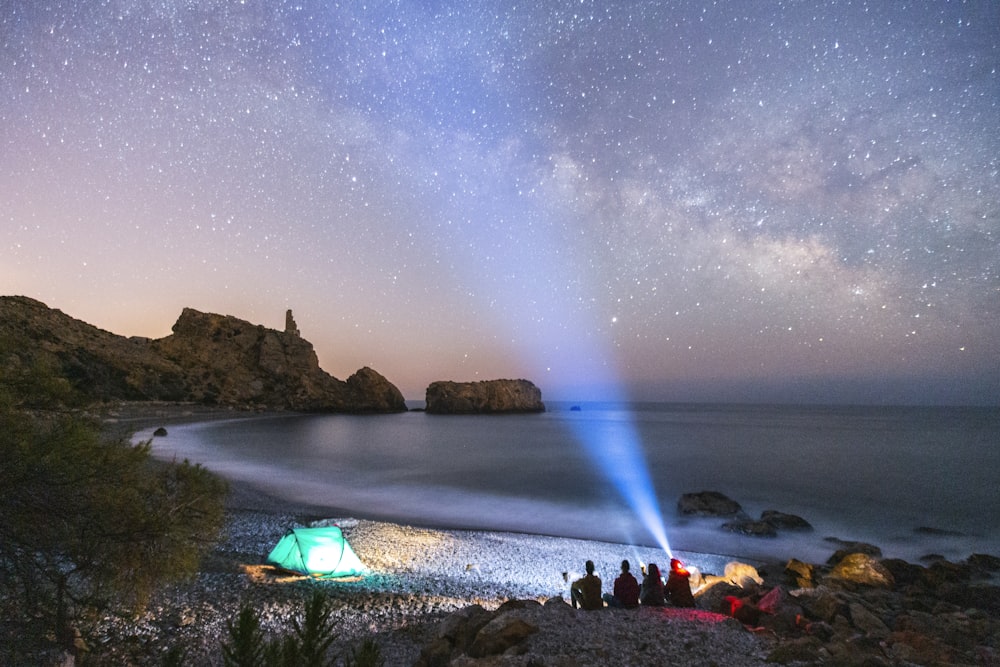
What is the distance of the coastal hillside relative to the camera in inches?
3132

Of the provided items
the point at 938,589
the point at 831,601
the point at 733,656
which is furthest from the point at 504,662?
the point at 938,589

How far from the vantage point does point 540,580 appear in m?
14.8

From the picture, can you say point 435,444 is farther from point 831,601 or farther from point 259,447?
point 831,601

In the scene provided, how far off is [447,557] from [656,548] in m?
8.76

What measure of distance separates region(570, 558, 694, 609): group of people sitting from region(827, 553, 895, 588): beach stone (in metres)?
6.30

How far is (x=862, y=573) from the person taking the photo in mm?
15492

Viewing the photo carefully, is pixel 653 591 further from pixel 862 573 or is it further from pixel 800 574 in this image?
pixel 862 573

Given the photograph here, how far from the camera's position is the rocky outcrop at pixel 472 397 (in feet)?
522

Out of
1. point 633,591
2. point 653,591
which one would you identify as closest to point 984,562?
point 653,591

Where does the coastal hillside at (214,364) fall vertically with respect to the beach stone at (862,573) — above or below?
above

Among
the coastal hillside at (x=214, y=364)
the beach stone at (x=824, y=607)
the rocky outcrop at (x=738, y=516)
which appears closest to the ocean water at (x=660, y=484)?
the rocky outcrop at (x=738, y=516)

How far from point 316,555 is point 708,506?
21060 millimetres

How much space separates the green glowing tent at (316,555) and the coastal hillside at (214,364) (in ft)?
233

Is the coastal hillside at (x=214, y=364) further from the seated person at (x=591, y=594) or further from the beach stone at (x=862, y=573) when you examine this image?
the beach stone at (x=862, y=573)
